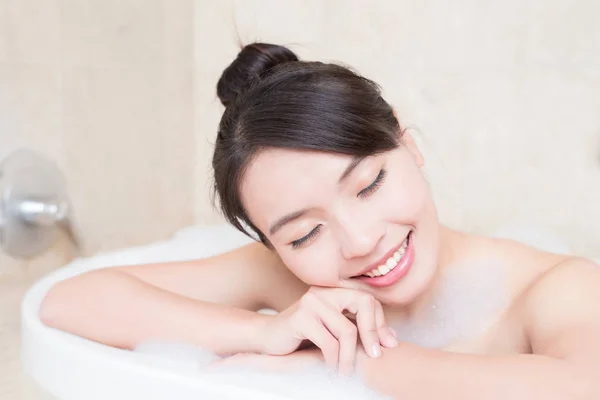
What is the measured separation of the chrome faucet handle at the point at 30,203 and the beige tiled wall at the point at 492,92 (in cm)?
78

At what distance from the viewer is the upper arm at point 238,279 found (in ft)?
3.94

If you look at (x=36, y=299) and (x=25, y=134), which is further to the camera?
(x=25, y=134)

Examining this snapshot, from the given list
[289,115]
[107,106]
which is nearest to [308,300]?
[289,115]

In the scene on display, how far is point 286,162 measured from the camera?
0.95 metres

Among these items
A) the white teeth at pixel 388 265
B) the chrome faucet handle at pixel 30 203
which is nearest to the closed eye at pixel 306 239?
the white teeth at pixel 388 265

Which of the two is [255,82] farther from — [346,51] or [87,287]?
[346,51]

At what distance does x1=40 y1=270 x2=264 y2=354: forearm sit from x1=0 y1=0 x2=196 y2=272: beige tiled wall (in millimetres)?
685

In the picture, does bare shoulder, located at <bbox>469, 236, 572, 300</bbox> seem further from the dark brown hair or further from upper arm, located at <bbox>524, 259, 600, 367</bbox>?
the dark brown hair

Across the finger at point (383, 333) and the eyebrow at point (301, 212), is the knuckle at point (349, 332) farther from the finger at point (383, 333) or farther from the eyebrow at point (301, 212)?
the eyebrow at point (301, 212)

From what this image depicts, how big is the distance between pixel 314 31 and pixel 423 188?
1103mm

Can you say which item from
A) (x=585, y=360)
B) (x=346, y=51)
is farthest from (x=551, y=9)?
(x=585, y=360)

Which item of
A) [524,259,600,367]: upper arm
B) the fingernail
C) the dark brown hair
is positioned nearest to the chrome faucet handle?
the dark brown hair

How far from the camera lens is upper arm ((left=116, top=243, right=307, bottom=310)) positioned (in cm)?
120

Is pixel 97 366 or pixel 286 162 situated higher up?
pixel 286 162
